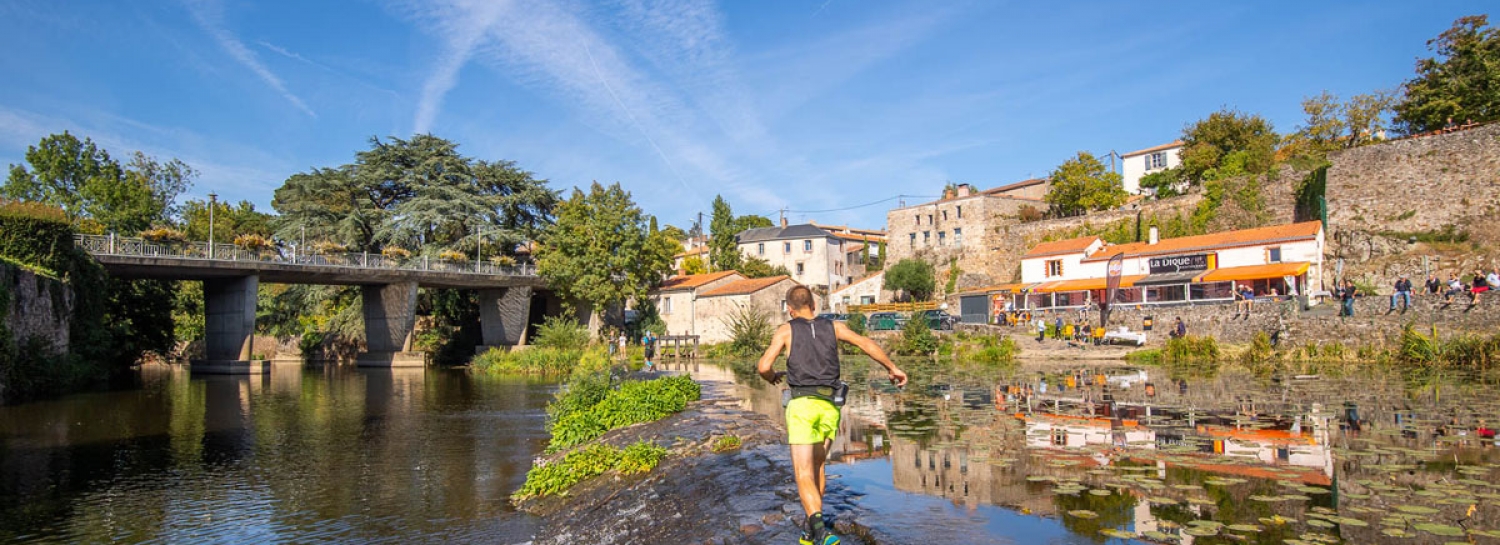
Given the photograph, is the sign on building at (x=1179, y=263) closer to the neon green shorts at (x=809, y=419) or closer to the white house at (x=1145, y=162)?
the white house at (x=1145, y=162)

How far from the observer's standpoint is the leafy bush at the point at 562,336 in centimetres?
4244

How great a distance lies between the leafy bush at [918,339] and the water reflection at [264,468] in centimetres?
1886

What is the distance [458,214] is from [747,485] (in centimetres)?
4801

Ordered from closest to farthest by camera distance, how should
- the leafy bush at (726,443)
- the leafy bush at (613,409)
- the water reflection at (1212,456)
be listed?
the water reflection at (1212,456) < the leafy bush at (726,443) < the leafy bush at (613,409)

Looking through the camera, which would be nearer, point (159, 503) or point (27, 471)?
point (159, 503)

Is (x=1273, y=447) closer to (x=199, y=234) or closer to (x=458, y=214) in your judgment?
(x=458, y=214)

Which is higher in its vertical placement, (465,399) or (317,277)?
(317,277)

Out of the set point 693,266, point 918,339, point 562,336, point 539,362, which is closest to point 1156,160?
point 918,339

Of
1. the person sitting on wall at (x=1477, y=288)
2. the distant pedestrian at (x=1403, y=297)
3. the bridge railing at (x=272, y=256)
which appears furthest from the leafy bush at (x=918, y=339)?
the bridge railing at (x=272, y=256)

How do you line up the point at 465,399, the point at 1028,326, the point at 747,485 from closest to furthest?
the point at 747,485 < the point at 465,399 < the point at 1028,326

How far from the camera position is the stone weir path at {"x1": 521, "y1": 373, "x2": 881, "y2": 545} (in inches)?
294

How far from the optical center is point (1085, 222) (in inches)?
2170

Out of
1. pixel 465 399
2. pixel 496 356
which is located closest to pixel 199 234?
pixel 496 356

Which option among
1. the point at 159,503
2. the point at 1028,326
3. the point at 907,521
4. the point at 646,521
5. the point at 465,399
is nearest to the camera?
the point at 907,521
